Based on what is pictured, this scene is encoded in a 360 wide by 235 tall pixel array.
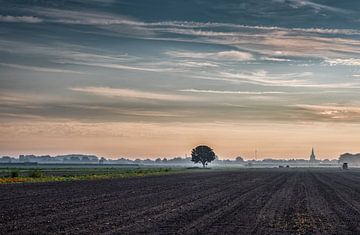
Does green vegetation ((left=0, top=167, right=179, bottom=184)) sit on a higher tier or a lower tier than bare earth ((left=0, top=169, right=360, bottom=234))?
higher

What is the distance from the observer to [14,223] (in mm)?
22922

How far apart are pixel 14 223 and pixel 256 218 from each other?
10277mm

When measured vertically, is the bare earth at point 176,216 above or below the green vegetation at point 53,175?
Answer: below

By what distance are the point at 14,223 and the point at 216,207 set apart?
39.9 feet

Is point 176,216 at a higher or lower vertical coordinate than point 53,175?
lower

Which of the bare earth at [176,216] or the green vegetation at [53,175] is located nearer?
the bare earth at [176,216]

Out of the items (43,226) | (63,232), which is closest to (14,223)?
(43,226)

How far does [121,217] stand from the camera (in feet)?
84.9

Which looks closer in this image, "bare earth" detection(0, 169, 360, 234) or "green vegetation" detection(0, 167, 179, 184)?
"bare earth" detection(0, 169, 360, 234)

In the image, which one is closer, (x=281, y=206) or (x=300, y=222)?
(x=300, y=222)

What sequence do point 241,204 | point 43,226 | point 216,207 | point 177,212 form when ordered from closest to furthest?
point 43,226, point 177,212, point 216,207, point 241,204

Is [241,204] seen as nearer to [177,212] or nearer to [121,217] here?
[177,212]

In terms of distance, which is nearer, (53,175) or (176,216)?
(176,216)

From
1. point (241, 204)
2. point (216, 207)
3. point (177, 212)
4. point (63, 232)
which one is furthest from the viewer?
point (241, 204)
